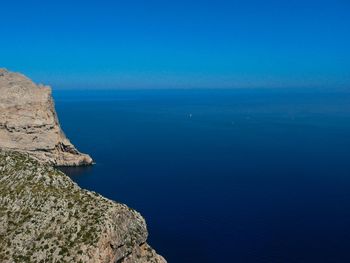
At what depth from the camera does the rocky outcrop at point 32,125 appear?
5541 inches

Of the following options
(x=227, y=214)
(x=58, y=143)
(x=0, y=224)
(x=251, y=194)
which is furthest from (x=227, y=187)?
(x=0, y=224)

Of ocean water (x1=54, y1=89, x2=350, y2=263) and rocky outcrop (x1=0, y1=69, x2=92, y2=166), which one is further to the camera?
rocky outcrop (x1=0, y1=69, x2=92, y2=166)

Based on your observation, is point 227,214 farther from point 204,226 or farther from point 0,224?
point 0,224

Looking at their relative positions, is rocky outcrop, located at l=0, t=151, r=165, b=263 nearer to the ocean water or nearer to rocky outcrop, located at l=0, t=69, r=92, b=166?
the ocean water

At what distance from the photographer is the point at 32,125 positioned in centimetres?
14262

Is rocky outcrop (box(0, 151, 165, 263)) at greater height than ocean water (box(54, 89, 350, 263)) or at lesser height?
greater


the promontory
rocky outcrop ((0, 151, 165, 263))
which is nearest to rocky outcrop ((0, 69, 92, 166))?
the promontory

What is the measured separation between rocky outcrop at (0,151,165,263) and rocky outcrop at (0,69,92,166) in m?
79.9

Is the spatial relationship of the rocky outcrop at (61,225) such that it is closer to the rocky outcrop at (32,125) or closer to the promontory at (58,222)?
the promontory at (58,222)

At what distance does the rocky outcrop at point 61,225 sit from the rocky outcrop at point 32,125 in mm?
79884

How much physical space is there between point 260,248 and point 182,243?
14.6 m

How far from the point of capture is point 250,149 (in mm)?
187625

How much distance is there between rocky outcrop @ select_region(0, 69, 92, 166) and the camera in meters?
141

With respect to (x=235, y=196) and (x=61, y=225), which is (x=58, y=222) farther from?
(x=235, y=196)
